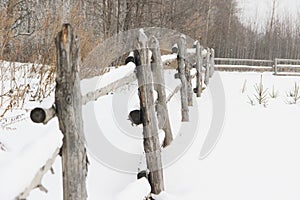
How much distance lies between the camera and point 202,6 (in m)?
17.4

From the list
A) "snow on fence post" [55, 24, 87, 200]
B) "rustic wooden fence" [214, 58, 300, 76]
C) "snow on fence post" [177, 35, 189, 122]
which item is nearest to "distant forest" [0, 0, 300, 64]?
"rustic wooden fence" [214, 58, 300, 76]

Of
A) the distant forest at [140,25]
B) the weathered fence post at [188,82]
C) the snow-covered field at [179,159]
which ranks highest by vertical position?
the distant forest at [140,25]

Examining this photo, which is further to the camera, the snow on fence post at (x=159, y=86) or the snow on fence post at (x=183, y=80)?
the snow on fence post at (x=183, y=80)

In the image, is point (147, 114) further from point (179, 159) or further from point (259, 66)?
point (259, 66)

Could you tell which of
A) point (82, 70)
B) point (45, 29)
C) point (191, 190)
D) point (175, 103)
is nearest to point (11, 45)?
point (45, 29)

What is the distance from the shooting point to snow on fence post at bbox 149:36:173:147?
134 inches

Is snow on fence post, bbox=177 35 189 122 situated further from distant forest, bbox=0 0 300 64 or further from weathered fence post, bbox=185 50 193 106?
distant forest, bbox=0 0 300 64

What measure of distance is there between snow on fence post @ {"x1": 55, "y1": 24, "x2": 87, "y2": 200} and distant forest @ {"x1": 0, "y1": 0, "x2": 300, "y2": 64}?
2.82m

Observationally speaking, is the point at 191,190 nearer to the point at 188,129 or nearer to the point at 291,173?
the point at 291,173

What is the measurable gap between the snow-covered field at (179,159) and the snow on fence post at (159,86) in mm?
284

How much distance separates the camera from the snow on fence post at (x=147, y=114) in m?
2.81

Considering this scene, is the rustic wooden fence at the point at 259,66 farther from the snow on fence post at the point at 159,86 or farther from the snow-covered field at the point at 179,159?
the snow on fence post at the point at 159,86

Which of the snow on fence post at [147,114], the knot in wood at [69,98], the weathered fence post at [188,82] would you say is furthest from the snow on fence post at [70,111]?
the weathered fence post at [188,82]

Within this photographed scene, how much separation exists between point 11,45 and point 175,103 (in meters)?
2.82
